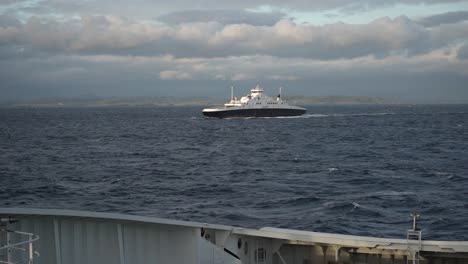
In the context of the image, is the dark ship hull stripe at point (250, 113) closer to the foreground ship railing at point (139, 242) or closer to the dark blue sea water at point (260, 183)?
the dark blue sea water at point (260, 183)

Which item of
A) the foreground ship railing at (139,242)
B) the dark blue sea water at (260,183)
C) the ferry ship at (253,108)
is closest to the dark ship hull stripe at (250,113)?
the ferry ship at (253,108)

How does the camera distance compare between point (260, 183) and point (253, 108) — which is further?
point (253, 108)

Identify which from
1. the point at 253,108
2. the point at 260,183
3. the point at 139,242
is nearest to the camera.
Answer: the point at 139,242

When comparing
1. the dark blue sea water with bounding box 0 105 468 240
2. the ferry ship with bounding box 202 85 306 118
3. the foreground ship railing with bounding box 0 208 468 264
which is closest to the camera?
the foreground ship railing with bounding box 0 208 468 264

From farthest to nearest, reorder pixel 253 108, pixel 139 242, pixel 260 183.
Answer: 1. pixel 253 108
2. pixel 260 183
3. pixel 139 242

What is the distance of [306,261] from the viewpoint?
12445mm

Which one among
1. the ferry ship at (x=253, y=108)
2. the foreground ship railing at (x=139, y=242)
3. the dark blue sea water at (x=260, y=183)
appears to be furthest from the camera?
the ferry ship at (x=253, y=108)

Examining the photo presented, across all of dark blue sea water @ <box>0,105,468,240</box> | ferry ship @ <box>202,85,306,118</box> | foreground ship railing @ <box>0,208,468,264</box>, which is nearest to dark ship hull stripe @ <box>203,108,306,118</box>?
ferry ship @ <box>202,85,306,118</box>

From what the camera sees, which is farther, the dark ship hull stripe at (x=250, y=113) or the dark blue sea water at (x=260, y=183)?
the dark ship hull stripe at (x=250, y=113)

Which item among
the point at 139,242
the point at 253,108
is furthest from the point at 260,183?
the point at 253,108

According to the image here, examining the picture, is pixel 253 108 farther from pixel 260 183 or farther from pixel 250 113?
pixel 260 183

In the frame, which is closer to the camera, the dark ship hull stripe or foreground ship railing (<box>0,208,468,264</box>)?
foreground ship railing (<box>0,208,468,264</box>)

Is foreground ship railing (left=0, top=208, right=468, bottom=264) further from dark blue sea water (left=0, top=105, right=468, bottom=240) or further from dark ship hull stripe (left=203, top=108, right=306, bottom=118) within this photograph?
dark ship hull stripe (left=203, top=108, right=306, bottom=118)

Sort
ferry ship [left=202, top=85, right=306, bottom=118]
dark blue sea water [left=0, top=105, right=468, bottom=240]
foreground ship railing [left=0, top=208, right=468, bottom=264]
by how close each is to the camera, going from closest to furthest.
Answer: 1. foreground ship railing [left=0, top=208, right=468, bottom=264]
2. dark blue sea water [left=0, top=105, right=468, bottom=240]
3. ferry ship [left=202, top=85, right=306, bottom=118]
